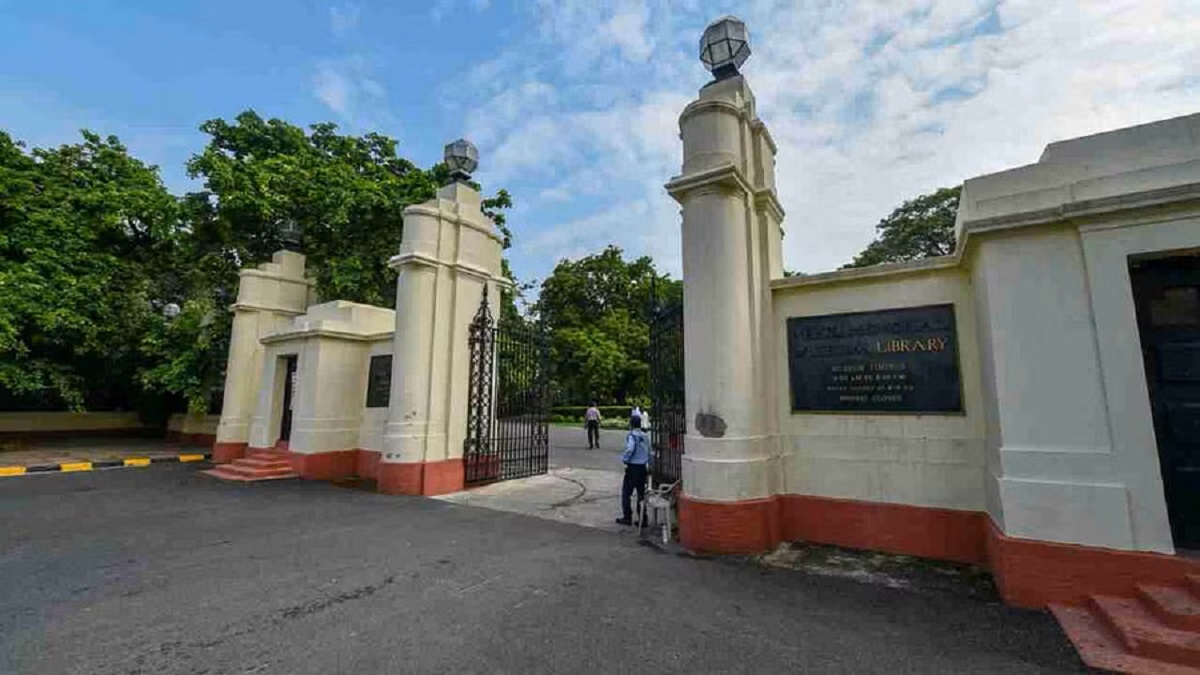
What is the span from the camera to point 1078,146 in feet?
14.3

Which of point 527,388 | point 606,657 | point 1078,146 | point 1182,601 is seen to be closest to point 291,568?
point 606,657

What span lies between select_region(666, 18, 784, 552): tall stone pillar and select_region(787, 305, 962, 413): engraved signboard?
0.42m

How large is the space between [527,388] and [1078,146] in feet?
30.0

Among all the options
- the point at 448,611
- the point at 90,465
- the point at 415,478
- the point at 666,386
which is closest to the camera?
the point at 448,611

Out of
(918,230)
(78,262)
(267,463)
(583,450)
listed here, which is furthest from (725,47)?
(918,230)

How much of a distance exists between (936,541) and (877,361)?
1879 millimetres

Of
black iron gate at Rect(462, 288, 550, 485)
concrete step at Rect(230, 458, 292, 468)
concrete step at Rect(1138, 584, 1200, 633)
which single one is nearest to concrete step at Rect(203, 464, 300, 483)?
concrete step at Rect(230, 458, 292, 468)

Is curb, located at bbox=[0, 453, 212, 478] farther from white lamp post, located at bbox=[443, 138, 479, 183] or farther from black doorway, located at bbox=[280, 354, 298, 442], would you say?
white lamp post, located at bbox=[443, 138, 479, 183]

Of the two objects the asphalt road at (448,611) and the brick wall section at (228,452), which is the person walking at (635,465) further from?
the brick wall section at (228,452)

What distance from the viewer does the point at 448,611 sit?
13.0 ft

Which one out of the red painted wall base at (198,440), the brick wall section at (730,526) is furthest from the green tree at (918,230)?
the red painted wall base at (198,440)

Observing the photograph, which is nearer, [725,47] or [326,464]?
[725,47]

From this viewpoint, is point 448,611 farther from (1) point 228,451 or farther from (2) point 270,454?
(1) point 228,451

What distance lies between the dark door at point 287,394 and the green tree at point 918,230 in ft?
85.5
